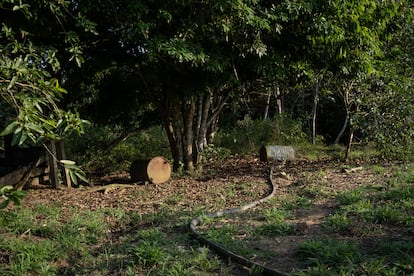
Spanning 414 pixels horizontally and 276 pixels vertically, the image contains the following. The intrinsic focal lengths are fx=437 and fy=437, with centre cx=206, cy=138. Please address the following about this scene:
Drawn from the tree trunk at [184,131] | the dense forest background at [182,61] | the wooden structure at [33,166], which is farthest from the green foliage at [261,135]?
the wooden structure at [33,166]

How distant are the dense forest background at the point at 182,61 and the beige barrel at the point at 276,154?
55.9 inches

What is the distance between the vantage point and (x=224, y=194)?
6246 millimetres

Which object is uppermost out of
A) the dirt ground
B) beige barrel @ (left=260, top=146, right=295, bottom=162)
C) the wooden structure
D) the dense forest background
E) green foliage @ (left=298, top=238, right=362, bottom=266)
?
the dense forest background

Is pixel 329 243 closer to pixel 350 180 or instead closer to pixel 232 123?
pixel 350 180

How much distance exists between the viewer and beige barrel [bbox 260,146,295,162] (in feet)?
31.6

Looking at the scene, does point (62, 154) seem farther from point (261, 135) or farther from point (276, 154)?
point (261, 135)

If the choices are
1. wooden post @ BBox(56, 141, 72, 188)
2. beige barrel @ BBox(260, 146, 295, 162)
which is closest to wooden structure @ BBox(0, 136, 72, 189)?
wooden post @ BBox(56, 141, 72, 188)

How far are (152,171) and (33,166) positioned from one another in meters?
1.86

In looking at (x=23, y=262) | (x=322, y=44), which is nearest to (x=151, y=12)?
(x=322, y=44)

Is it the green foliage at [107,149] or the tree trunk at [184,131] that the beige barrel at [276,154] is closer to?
the tree trunk at [184,131]

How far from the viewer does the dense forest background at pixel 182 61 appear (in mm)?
4162

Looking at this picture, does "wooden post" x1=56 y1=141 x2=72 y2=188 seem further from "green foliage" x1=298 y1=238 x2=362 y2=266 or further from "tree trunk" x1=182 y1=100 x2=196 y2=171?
"green foliage" x1=298 y1=238 x2=362 y2=266

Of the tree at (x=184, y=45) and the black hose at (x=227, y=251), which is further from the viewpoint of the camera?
the tree at (x=184, y=45)

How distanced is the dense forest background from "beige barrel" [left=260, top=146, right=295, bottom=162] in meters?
1.42
